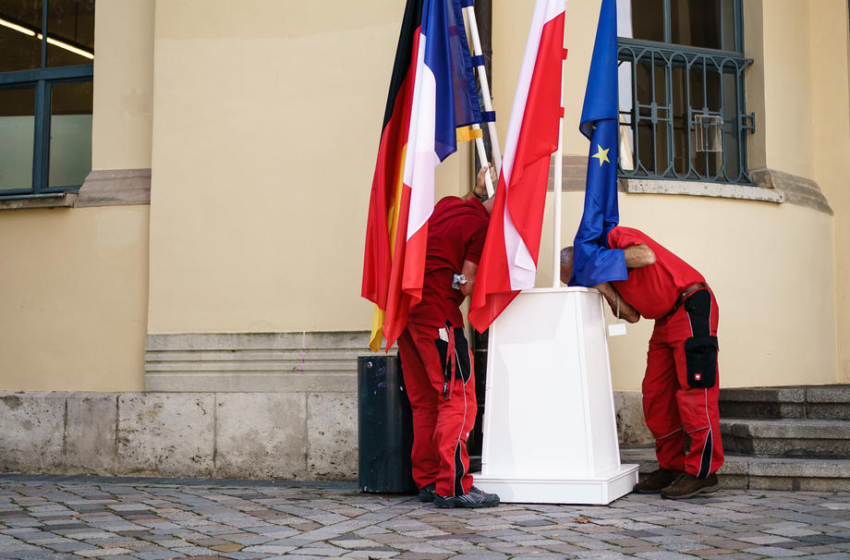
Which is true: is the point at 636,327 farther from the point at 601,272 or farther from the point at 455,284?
the point at 455,284

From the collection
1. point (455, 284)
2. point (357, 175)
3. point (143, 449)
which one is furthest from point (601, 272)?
point (143, 449)

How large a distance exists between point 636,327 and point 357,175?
2.34m

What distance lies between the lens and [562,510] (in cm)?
532

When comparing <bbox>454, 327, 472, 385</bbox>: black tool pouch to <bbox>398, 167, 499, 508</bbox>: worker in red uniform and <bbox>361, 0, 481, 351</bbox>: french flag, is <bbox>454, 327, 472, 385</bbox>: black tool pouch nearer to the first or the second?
<bbox>398, 167, 499, 508</bbox>: worker in red uniform

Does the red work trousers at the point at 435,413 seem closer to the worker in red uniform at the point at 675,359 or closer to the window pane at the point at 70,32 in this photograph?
the worker in red uniform at the point at 675,359

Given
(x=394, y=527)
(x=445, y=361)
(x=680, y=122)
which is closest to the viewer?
(x=394, y=527)

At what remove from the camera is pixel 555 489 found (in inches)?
217

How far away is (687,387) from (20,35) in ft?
20.6

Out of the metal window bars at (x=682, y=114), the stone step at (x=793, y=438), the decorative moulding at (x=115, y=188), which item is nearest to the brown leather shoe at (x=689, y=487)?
the stone step at (x=793, y=438)

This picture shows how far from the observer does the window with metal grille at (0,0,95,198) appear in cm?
809

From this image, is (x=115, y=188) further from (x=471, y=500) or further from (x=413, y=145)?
(x=471, y=500)

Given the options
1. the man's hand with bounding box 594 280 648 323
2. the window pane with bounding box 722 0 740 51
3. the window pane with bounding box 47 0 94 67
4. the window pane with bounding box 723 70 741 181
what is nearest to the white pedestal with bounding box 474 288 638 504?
the man's hand with bounding box 594 280 648 323

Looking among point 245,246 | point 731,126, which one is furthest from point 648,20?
point 245,246

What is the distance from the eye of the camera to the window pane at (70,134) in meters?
8.07
